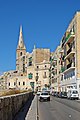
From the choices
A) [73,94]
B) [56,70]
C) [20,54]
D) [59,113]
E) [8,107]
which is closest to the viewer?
[8,107]

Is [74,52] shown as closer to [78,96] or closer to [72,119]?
[78,96]

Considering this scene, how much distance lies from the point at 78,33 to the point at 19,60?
4405 inches

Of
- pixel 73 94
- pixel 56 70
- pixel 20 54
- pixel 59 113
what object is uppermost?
pixel 20 54

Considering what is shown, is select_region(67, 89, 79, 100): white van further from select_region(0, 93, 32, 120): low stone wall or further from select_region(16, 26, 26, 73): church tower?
select_region(16, 26, 26, 73): church tower

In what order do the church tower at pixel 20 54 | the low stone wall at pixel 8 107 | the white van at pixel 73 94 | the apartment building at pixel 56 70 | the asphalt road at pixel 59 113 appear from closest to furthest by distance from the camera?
the low stone wall at pixel 8 107 < the asphalt road at pixel 59 113 < the white van at pixel 73 94 < the apartment building at pixel 56 70 < the church tower at pixel 20 54

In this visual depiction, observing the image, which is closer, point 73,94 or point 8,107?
point 8,107

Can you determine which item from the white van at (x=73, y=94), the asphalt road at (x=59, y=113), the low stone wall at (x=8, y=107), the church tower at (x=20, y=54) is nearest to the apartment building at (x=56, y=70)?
the white van at (x=73, y=94)

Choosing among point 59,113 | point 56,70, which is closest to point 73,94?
point 59,113

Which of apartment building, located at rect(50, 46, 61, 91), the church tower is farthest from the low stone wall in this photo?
the church tower

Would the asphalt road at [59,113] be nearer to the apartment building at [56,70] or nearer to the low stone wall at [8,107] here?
the low stone wall at [8,107]

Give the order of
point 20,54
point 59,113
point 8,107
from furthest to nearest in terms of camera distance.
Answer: point 20,54
point 59,113
point 8,107

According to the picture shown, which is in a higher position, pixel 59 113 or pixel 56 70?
pixel 56 70

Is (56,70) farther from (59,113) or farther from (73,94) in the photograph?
(59,113)

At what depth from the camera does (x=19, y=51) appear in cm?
18025
